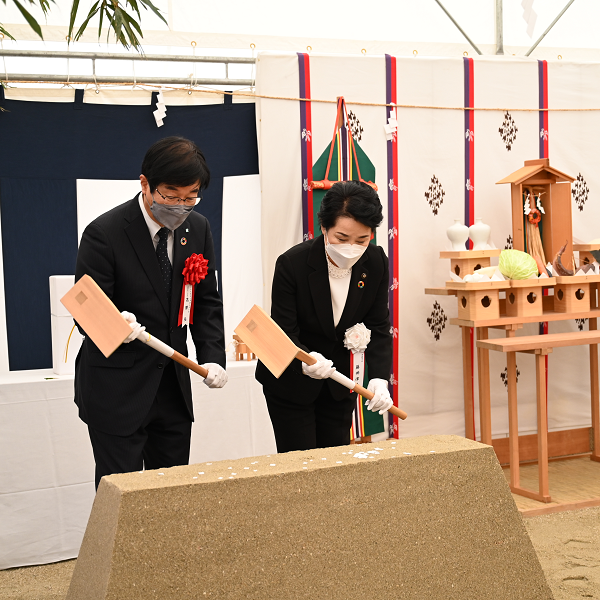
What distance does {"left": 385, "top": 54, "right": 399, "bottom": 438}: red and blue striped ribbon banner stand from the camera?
358 cm

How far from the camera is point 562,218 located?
12.0 ft

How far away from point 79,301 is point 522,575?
1268 millimetres

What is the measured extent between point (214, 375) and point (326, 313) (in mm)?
392

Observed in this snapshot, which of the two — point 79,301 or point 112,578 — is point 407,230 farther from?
point 112,578

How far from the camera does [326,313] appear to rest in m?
2.20

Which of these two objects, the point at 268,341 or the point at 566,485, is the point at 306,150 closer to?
the point at 268,341

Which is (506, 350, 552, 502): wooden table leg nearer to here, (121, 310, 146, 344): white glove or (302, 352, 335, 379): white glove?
(302, 352, 335, 379): white glove

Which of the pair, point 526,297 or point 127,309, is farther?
A: point 526,297

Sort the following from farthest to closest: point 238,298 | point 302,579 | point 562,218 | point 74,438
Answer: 1. point 562,218
2. point 238,298
3. point 74,438
4. point 302,579

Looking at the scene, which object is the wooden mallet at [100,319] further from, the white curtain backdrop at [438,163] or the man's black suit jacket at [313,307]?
the white curtain backdrop at [438,163]

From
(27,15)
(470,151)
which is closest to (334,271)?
(27,15)

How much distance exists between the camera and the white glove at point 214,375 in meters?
2.07

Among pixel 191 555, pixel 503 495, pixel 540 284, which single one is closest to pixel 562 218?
pixel 540 284

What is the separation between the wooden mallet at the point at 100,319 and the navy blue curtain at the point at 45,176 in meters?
1.30
